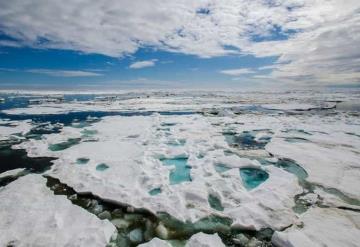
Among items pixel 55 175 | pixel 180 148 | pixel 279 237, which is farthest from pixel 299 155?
pixel 55 175

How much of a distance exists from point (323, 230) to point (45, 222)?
4.71 meters

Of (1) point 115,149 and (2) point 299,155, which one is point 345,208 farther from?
(1) point 115,149

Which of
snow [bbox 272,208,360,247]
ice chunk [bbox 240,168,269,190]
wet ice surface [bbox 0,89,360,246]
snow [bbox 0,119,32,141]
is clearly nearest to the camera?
snow [bbox 272,208,360,247]

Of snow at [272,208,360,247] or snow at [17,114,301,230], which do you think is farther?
snow at [17,114,301,230]

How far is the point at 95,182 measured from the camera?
6.14 metres

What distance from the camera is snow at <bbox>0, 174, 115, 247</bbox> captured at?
390 centimetres

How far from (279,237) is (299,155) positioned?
5.39 meters

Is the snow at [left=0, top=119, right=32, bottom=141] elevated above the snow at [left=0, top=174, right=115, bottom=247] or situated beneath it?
situated beneath

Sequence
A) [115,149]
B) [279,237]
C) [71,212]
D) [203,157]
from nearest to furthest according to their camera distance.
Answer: [279,237], [71,212], [203,157], [115,149]

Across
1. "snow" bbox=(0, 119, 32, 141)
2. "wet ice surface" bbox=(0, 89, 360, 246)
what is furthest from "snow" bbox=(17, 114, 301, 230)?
"snow" bbox=(0, 119, 32, 141)

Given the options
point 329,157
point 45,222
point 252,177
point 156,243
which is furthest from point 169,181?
point 329,157

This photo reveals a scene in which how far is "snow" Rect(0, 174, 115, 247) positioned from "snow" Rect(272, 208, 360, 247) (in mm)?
2849

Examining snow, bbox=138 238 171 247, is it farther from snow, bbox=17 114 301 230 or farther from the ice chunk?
the ice chunk

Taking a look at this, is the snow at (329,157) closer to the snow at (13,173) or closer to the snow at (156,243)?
the snow at (156,243)
